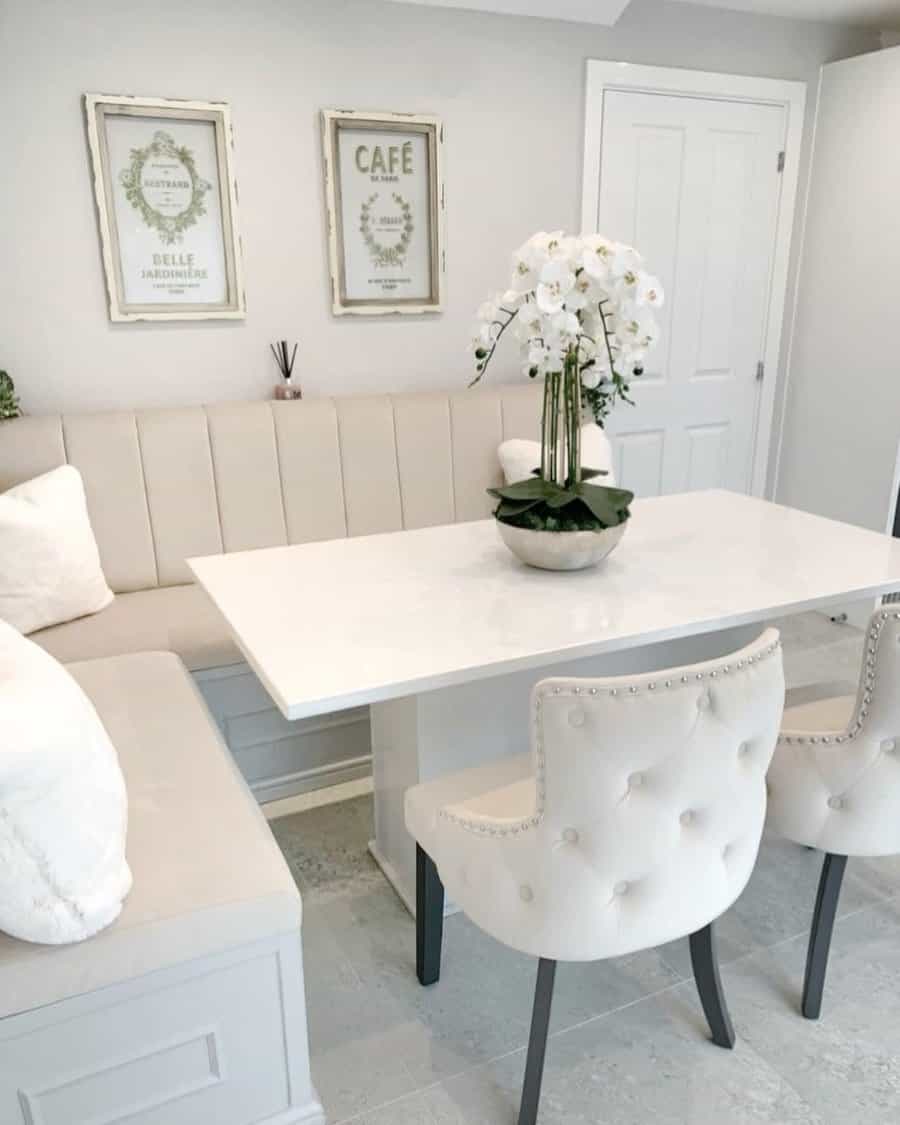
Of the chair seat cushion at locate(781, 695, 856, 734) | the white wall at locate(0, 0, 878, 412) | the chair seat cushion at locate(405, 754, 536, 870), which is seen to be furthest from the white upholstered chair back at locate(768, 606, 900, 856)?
the white wall at locate(0, 0, 878, 412)

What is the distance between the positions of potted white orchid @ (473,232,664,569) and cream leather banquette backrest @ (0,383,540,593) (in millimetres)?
1086

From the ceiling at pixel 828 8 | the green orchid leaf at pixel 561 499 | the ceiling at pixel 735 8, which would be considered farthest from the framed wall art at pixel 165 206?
the ceiling at pixel 828 8

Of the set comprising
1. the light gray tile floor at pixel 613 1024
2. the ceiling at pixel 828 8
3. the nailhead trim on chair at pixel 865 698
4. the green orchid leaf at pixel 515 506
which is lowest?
the light gray tile floor at pixel 613 1024

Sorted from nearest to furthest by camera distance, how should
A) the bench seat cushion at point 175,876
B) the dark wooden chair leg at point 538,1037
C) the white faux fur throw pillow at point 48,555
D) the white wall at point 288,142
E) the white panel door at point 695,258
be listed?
the bench seat cushion at point 175,876 < the dark wooden chair leg at point 538,1037 < the white faux fur throw pillow at point 48,555 < the white wall at point 288,142 < the white panel door at point 695,258

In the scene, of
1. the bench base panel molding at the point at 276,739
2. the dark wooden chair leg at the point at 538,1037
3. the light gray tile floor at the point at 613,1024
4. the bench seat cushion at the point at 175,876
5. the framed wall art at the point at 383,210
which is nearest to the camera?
the bench seat cushion at the point at 175,876

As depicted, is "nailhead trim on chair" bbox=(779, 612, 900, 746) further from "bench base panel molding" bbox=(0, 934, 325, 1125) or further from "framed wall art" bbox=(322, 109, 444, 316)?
"framed wall art" bbox=(322, 109, 444, 316)

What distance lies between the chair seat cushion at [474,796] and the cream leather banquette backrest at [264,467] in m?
1.34

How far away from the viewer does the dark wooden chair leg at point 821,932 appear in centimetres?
172

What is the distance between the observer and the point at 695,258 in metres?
3.63

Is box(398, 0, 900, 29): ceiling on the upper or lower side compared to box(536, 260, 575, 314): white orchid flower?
upper

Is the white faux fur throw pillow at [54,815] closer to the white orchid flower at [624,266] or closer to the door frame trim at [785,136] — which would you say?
the white orchid flower at [624,266]

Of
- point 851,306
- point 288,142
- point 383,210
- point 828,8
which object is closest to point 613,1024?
point 383,210

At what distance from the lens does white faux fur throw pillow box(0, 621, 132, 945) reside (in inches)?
44.6

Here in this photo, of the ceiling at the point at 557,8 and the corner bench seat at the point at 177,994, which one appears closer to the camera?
the corner bench seat at the point at 177,994
